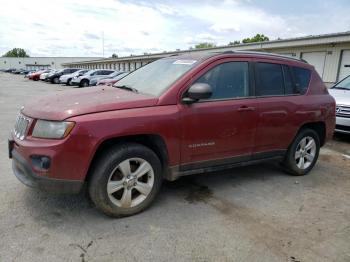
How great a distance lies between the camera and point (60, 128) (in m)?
2.89

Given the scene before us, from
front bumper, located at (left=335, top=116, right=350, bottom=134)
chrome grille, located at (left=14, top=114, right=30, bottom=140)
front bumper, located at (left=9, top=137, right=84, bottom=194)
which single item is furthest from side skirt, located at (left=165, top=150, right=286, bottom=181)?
front bumper, located at (left=335, top=116, right=350, bottom=134)

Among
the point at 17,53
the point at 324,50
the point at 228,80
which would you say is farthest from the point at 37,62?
the point at 228,80

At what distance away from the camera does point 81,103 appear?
3160 millimetres

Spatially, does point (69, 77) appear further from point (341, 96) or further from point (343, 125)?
point (343, 125)

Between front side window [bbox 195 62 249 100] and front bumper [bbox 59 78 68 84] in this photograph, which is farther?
front bumper [bbox 59 78 68 84]

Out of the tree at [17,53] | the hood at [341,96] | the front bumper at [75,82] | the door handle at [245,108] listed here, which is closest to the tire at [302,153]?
the door handle at [245,108]

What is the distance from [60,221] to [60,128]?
1.02 m

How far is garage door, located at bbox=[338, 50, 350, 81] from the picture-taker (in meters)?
16.2

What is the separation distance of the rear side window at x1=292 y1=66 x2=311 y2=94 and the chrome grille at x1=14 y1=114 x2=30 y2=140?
3744 millimetres

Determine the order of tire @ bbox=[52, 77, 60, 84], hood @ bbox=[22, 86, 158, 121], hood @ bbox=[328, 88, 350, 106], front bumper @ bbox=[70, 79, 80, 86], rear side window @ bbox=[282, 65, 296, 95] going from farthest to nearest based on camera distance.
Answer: tire @ bbox=[52, 77, 60, 84] < front bumper @ bbox=[70, 79, 80, 86] < hood @ bbox=[328, 88, 350, 106] < rear side window @ bbox=[282, 65, 296, 95] < hood @ bbox=[22, 86, 158, 121]

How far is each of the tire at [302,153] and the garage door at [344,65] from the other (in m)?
13.4

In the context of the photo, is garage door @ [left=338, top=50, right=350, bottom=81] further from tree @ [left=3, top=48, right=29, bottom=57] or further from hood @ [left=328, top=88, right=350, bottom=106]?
tree @ [left=3, top=48, right=29, bottom=57]

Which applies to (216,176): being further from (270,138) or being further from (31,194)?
(31,194)

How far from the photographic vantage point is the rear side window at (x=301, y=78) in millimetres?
4695
